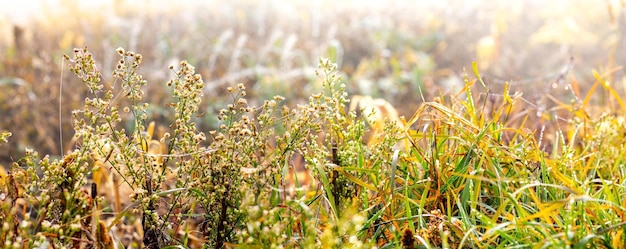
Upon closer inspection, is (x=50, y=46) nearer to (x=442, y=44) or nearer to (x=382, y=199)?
(x=442, y=44)

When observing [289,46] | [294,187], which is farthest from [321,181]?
[289,46]

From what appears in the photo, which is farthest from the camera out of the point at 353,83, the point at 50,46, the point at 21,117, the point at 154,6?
the point at 154,6

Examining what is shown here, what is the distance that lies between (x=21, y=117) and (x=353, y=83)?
242 centimetres

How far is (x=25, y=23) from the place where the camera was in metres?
6.85

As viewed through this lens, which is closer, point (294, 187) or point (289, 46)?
point (294, 187)

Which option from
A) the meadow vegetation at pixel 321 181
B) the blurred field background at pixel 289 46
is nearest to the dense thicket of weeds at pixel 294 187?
the meadow vegetation at pixel 321 181

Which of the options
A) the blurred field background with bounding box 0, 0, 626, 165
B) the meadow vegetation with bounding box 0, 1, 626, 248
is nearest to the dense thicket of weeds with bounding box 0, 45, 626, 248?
the meadow vegetation with bounding box 0, 1, 626, 248

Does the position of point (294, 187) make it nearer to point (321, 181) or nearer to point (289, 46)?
point (321, 181)

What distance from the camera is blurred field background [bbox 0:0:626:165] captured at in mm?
4676

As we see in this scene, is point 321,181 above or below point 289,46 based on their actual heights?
below

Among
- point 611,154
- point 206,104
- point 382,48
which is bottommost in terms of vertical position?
point 611,154

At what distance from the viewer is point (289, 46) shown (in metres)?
5.28

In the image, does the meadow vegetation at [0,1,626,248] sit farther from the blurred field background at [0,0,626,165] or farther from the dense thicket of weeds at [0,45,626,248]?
the blurred field background at [0,0,626,165]

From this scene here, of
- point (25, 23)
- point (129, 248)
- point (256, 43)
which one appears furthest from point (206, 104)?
point (25, 23)
